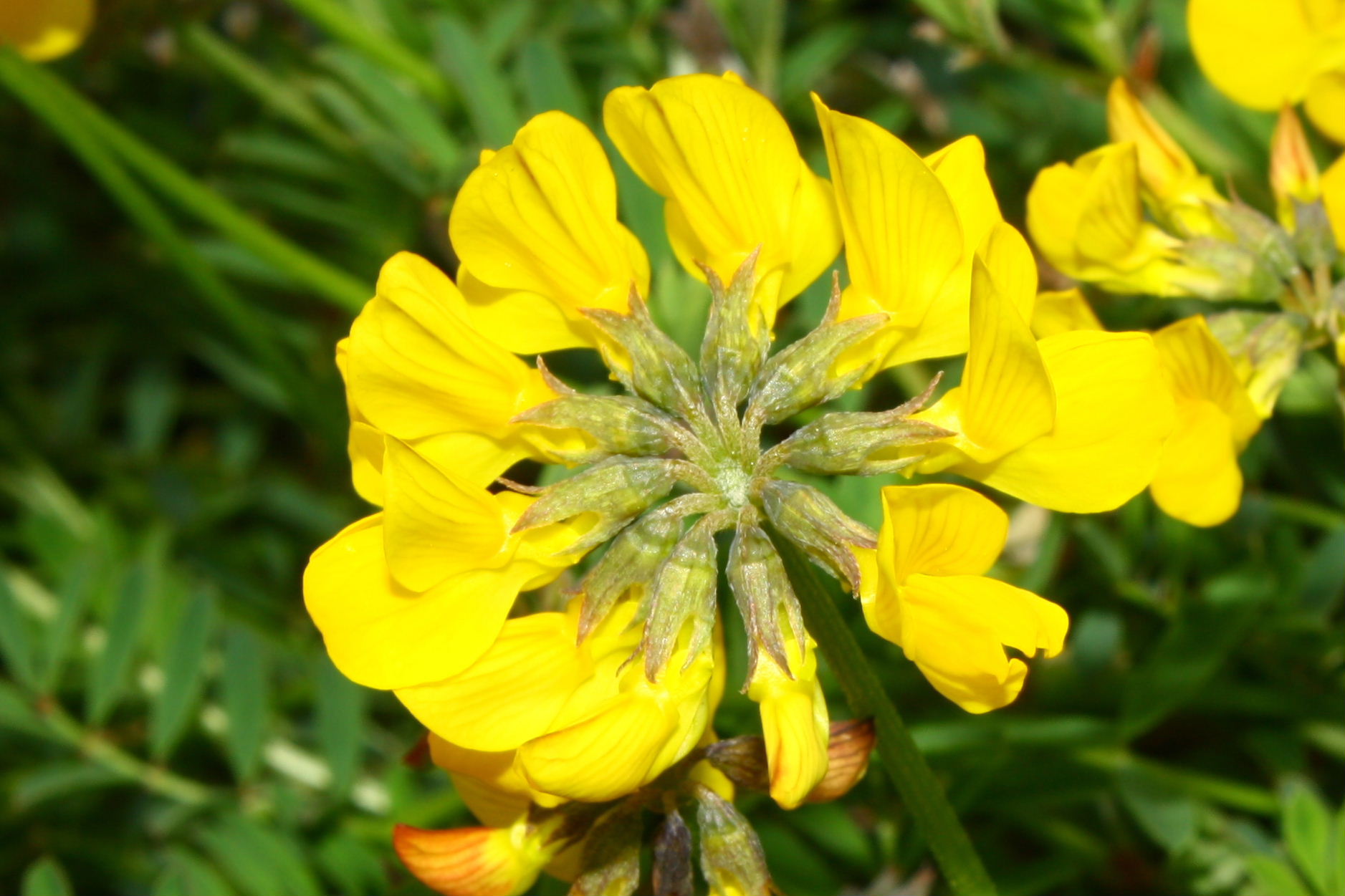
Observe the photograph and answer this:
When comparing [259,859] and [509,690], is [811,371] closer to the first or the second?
[509,690]

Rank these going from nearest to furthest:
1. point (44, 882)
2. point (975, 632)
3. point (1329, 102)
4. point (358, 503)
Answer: point (975, 632) → point (1329, 102) → point (44, 882) → point (358, 503)

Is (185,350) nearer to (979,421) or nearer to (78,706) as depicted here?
(78,706)

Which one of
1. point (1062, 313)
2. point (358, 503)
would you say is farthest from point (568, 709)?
point (358, 503)

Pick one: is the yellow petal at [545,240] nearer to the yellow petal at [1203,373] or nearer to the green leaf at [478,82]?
the yellow petal at [1203,373]

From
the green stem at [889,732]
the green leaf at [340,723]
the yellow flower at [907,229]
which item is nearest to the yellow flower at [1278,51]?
the yellow flower at [907,229]

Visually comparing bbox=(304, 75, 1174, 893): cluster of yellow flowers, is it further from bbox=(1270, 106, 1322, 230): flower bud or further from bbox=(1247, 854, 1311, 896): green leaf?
bbox=(1247, 854, 1311, 896): green leaf

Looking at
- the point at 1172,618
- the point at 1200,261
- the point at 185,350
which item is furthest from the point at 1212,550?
the point at 185,350
